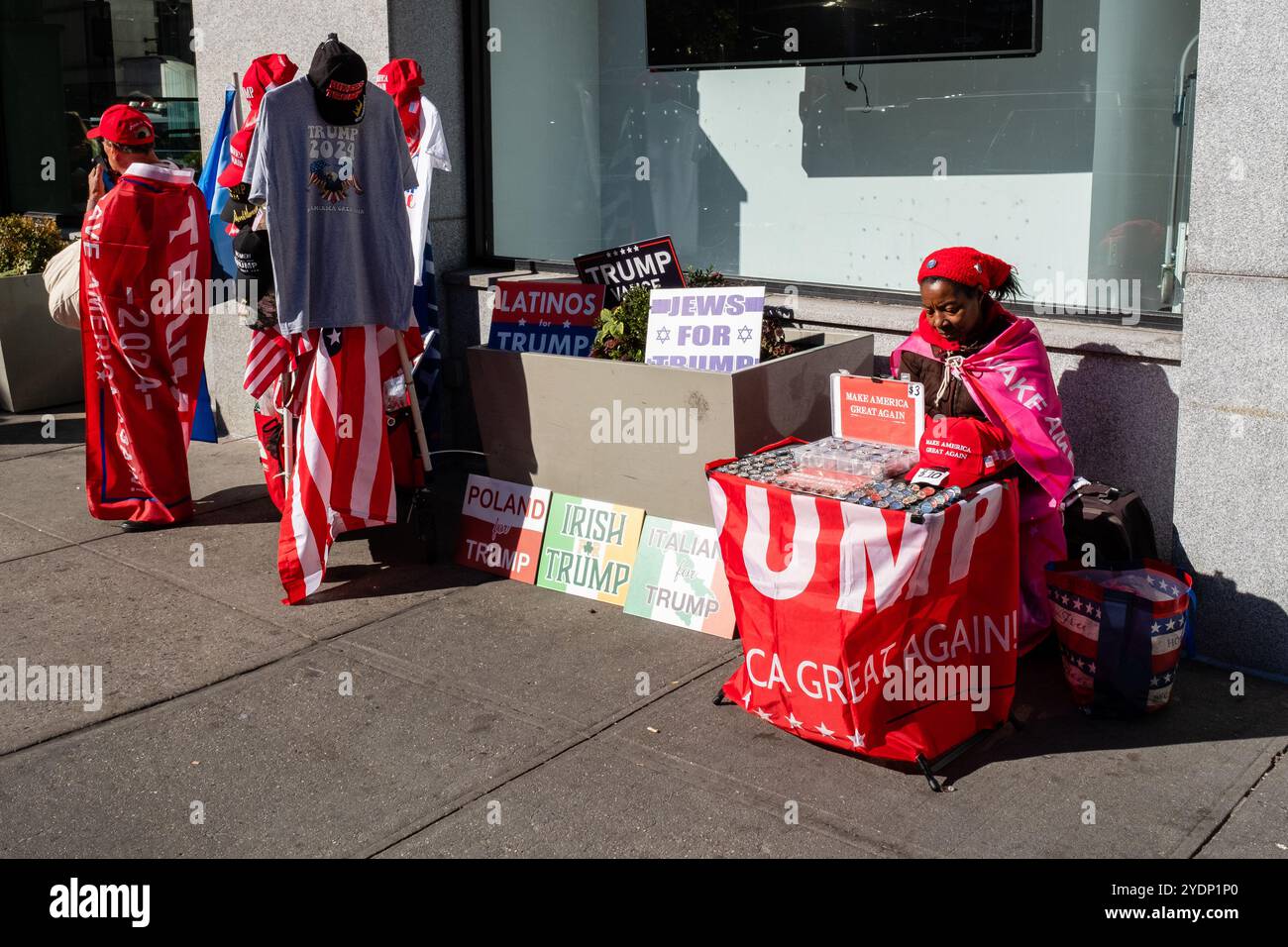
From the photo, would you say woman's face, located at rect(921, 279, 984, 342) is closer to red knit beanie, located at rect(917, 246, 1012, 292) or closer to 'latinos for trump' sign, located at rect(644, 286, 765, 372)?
red knit beanie, located at rect(917, 246, 1012, 292)

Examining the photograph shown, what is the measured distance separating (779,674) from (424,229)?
127 inches

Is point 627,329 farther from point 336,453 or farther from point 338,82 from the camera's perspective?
point 338,82

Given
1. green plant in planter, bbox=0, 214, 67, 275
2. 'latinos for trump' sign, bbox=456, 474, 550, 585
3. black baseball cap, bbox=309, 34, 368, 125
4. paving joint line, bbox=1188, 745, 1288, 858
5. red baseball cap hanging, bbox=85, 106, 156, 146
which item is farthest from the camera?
green plant in planter, bbox=0, 214, 67, 275

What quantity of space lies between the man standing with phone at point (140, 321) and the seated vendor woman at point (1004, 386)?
3441 millimetres

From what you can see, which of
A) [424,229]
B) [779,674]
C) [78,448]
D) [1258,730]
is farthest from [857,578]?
[78,448]

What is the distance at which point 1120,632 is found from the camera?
405 cm

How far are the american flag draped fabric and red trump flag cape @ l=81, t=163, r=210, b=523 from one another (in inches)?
39.7

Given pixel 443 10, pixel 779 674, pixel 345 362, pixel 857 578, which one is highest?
pixel 443 10

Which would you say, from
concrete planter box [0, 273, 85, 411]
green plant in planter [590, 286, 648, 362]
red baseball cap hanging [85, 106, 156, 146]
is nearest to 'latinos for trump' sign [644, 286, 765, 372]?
green plant in planter [590, 286, 648, 362]

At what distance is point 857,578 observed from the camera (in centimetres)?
374

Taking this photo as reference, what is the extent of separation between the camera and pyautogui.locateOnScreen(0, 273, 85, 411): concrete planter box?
8.57 meters

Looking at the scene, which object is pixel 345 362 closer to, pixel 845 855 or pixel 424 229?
pixel 424 229

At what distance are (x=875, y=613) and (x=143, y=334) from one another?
3.89 meters
